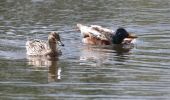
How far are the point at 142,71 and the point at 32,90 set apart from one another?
2.76 metres

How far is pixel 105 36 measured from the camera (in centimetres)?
1970

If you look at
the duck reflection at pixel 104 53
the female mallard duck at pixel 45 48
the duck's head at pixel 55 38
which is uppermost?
the duck's head at pixel 55 38

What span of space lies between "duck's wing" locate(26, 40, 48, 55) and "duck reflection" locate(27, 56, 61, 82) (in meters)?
0.20

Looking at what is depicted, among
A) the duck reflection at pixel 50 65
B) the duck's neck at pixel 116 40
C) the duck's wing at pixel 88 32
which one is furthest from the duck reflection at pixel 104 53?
the duck reflection at pixel 50 65

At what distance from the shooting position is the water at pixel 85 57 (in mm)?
12594

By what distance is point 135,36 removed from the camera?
768 inches

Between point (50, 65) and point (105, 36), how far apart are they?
408cm

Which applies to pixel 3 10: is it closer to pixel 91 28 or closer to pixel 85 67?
pixel 91 28

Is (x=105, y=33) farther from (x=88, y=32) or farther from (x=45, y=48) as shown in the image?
(x=45, y=48)

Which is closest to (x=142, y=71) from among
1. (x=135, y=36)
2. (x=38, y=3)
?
(x=135, y=36)

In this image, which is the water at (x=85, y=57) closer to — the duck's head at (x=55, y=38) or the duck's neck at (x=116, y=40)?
the duck's head at (x=55, y=38)

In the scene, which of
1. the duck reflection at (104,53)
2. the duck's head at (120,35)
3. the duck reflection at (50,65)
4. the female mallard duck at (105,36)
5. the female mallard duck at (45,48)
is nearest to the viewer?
the duck reflection at (50,65)

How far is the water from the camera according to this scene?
41.3ft

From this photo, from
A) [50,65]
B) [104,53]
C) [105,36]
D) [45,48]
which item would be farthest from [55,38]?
[105,36]
